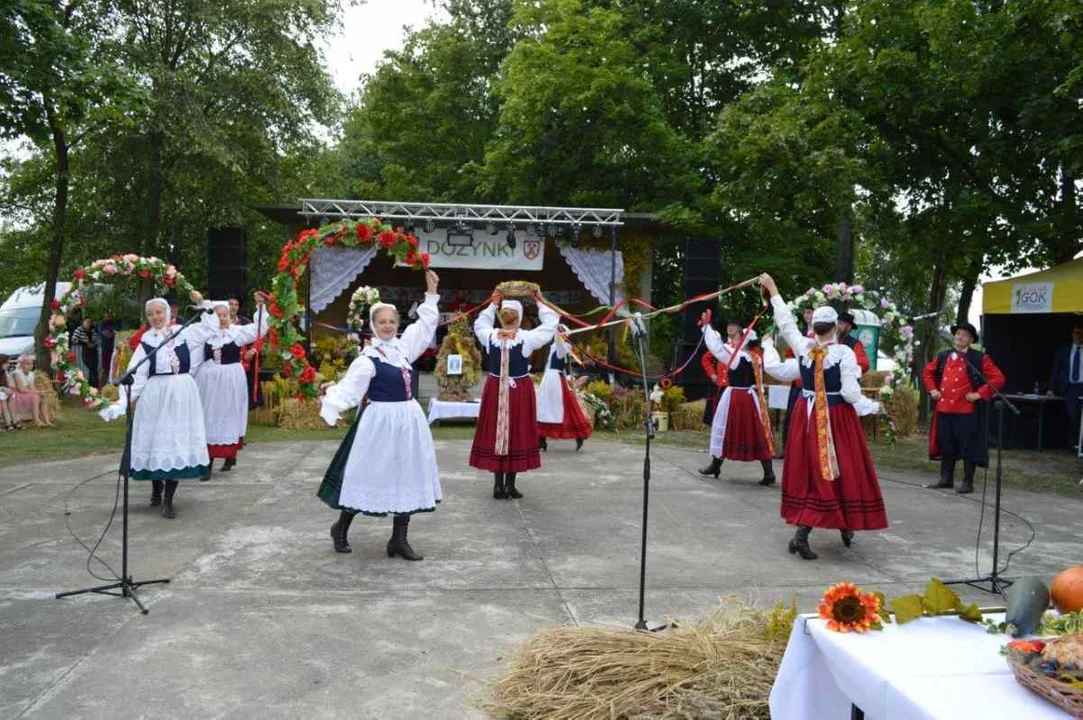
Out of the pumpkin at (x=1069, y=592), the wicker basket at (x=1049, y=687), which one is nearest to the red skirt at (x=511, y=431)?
the pumpkin at (x=1069, y=592)

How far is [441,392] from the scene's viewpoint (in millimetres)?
14344

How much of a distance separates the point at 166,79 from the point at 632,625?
14533 mm

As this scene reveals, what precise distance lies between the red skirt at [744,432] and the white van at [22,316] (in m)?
15.3

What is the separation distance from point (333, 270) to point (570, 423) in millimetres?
8298

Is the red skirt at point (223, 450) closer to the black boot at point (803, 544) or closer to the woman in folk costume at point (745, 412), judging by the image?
the woman in folk costume at point (745, 412)

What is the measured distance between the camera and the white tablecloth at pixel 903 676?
→ 215 cm

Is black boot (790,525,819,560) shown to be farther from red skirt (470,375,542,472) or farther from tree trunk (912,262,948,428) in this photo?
tree trunk (912,262,948,428)

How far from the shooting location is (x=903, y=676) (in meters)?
2.30

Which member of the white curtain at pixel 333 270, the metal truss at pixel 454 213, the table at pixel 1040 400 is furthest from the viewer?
the white curtain at pixel 333 270

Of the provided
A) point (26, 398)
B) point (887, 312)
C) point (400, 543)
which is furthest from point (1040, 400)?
point (26, 398)

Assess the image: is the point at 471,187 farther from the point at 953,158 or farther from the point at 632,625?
the point at 632,625

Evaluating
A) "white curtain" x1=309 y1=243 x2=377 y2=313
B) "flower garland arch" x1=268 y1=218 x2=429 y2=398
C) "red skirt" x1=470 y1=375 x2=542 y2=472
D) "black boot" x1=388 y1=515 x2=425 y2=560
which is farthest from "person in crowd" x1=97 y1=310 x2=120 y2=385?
"black boot" x1=388 y1=515 x2=425 y2=560

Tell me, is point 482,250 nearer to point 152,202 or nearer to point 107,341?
point 152,202

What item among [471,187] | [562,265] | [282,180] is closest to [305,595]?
[282,180]
